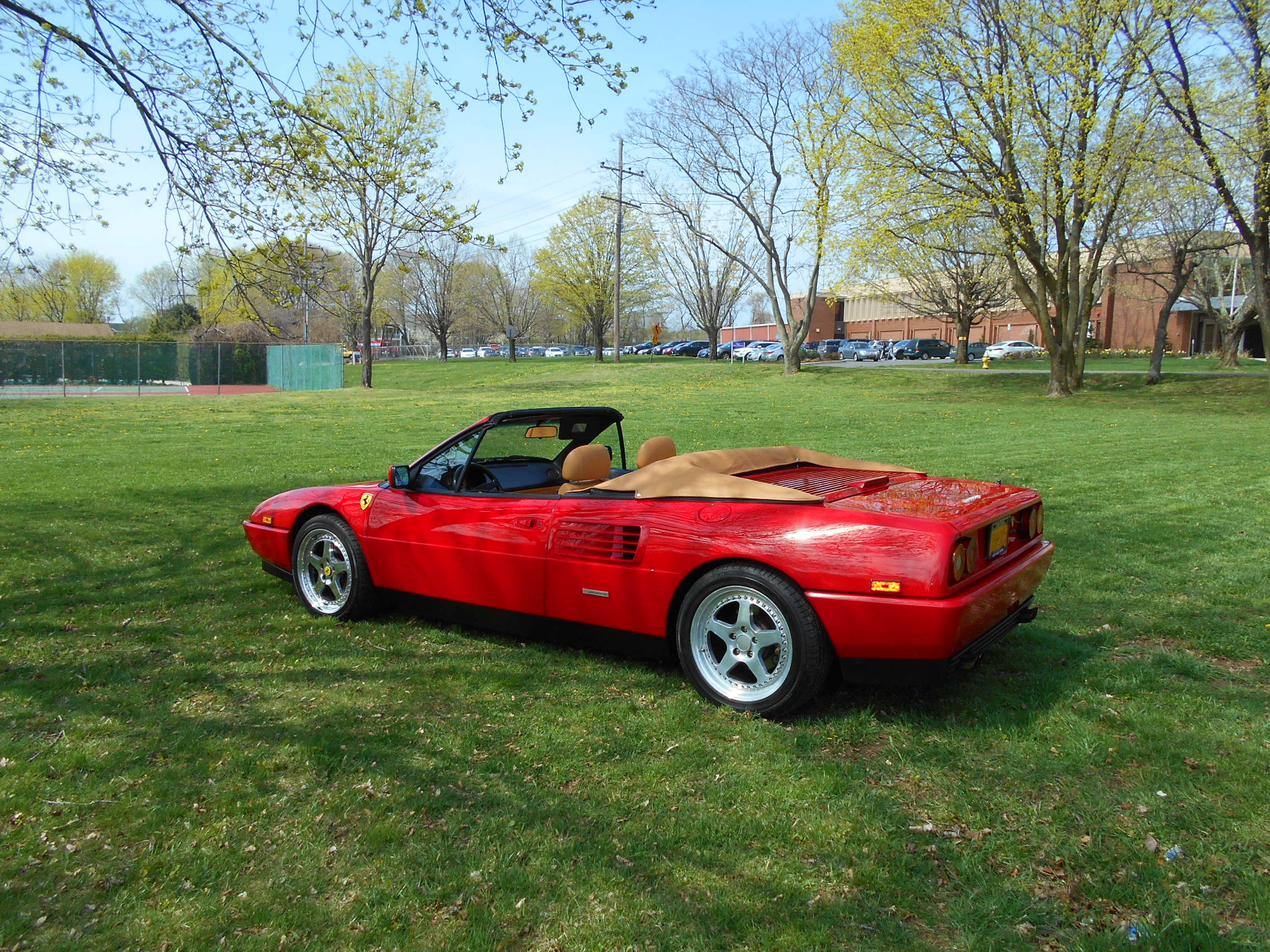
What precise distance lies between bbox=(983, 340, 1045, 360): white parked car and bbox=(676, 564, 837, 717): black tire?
57.4 m

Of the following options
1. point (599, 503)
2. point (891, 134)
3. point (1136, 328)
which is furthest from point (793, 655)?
point (1136, 328)

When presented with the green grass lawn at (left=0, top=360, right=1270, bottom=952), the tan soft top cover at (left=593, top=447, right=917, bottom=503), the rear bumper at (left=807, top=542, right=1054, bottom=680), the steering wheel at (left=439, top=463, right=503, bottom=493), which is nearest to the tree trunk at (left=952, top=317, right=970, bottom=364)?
the green grass lawn at (left=0, top=360, right=1270, bottom=952)

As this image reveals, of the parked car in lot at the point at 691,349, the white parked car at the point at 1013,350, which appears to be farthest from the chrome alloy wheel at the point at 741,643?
the parked car in lot at the point at 691,349

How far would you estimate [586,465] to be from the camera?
457 centimetres

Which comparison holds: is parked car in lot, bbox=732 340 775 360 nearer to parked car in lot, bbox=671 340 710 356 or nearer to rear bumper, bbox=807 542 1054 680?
parked car in lot, bbox=671 340 710 356

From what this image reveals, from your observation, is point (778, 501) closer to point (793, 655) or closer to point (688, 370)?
point (793, 655)

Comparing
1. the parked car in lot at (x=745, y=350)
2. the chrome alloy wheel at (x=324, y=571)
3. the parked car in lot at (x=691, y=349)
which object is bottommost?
the chrome alloy wheel at (x=324, y=571)

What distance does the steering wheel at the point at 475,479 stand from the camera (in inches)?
200

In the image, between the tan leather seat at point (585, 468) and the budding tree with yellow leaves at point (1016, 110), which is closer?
the tan leather seat at point (585, 468)

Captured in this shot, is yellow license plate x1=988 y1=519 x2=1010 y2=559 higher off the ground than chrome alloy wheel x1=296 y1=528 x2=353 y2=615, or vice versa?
yellow license plate x1=988 y1=519 x2=1010 y2=559

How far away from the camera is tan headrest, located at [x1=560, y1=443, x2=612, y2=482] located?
4.56 metres

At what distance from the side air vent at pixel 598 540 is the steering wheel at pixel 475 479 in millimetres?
821

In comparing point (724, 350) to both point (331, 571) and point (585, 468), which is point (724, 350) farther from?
point (585, 468)

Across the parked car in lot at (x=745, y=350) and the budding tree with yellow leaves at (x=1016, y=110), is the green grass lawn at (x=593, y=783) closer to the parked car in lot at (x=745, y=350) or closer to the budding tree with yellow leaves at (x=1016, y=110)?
the budding tree with yellow leaves at (x=1016, y=110)
